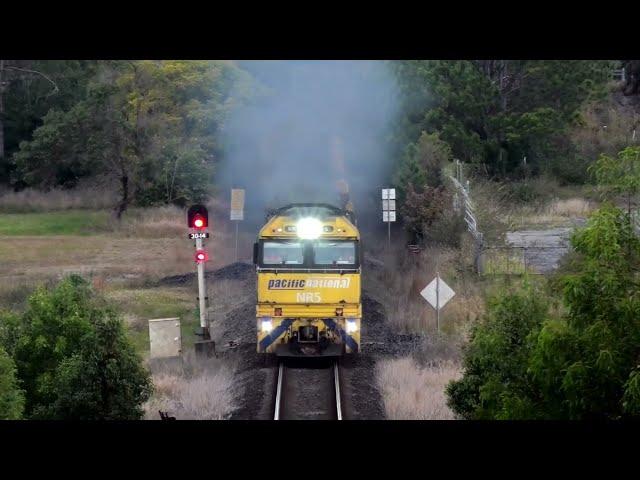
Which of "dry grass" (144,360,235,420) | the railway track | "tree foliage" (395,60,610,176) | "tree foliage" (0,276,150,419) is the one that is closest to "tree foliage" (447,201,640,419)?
the railway track

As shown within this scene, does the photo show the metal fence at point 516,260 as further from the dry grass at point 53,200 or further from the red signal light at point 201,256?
the dry grass at point 53,200

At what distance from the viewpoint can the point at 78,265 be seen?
107 feet

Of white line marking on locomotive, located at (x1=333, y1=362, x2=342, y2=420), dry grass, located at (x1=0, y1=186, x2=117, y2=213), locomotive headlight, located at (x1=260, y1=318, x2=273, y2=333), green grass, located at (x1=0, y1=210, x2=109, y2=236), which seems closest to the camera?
white line marking on locomotive, located at (x1=333, y1=362, x2=342, y2=420)

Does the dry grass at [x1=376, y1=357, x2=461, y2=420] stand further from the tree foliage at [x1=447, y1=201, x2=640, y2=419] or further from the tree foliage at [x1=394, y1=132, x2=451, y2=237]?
the tree foliage at [x1=394, y1=132, x2=451, y2=237]

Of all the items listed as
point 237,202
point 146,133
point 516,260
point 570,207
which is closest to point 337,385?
point 237,202

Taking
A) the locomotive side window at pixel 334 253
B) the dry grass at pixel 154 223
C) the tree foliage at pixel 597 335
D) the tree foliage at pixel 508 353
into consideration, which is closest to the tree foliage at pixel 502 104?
the dry grass at pixel 154 223

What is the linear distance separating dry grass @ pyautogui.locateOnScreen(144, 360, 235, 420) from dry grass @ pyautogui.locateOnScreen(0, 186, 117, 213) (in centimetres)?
3052

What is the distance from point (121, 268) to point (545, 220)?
16.7 m

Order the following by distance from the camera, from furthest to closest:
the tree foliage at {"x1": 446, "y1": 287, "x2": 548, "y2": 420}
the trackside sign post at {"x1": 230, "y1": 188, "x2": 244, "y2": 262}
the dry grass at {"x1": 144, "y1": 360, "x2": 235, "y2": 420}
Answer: the trackside sign post at {"x1": 230, "y1": 188, "x2": 244, "y2": 262} < the dry grass at {"x1": 144, "y1": 360, "x2": 235, "y2": 420} < the tree foliage at {"x1": 446, "y1": 287, "x2": 548, "y2": 420}

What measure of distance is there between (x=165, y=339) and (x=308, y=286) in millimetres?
3544

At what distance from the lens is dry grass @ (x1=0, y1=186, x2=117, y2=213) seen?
4744cm

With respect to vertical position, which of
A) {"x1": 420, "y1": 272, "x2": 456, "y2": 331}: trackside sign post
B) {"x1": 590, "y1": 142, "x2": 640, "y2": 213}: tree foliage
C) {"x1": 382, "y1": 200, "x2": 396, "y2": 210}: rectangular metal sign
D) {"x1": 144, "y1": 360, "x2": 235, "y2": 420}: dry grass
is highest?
{"x1": 590, "y1": 142, "x2": 640, "y2": 213}: tree foliage
